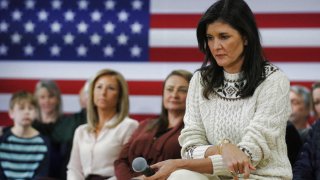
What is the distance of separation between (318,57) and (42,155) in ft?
6.91

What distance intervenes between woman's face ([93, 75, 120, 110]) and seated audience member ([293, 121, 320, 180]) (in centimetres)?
134

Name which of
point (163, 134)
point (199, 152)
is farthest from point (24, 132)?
point (199, 152)

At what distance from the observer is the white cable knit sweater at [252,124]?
2281 millimetres

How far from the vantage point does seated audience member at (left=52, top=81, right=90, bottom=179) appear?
4.32 m

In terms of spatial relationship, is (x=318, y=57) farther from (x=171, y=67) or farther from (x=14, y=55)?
(x=14, y=55)

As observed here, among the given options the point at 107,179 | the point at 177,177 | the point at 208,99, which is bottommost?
the point at 107,179

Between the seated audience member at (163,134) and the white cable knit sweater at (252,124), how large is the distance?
106 centimetres

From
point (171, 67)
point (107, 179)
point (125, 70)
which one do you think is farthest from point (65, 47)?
point (107, 179)

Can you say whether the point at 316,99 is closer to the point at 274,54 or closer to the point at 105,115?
the point at 274,54

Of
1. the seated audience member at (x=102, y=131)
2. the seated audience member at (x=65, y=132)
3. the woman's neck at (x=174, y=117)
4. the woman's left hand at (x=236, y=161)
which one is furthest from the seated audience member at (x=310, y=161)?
the seated audience member at (x=65, y=132)

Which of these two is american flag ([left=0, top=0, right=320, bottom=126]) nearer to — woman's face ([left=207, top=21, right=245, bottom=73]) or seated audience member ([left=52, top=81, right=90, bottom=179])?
seated audience member ([left=52, top=81, right=90, bottom=179])

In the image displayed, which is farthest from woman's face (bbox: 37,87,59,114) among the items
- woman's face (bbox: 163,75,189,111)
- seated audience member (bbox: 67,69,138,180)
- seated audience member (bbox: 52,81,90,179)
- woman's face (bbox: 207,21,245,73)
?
woman's face (bbox: 207,21,245,73)

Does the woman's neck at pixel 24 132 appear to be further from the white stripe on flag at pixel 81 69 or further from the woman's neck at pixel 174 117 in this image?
the woman's neck at pixel 174 117

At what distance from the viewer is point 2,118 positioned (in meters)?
5.32
